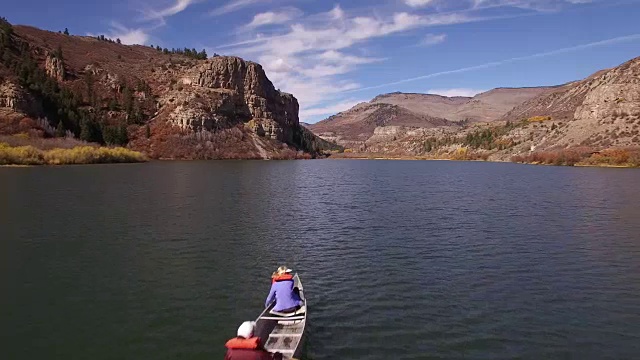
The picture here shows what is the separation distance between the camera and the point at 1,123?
157875mm

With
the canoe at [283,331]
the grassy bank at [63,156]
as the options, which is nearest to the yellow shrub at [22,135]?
the grassy bank at [63,156]

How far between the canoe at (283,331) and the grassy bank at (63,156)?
128 m

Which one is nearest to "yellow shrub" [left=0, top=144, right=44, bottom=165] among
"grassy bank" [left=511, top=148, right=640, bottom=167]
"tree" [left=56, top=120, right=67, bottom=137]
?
"tree" [left=56, top=120, right=67, bottom=137]

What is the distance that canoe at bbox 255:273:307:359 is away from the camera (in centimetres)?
1698

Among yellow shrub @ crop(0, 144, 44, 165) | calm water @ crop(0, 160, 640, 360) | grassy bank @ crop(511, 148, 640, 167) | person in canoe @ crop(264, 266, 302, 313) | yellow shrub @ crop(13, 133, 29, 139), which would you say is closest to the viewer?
calm water @ crop(0, 160, 640, 360)

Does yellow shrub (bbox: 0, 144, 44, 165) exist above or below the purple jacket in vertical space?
above

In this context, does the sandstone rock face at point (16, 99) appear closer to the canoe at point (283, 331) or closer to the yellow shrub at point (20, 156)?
the yellow shrub at point (20, 156)

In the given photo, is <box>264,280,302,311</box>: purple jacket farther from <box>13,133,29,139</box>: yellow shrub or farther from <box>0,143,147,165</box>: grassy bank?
<box>13,133,29,139</box>: yellow shrub

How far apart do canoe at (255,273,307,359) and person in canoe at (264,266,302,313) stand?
23cm

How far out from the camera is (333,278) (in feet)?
95.0

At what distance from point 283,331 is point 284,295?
1.98m

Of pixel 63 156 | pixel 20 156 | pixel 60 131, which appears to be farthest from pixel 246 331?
pixel 60 131

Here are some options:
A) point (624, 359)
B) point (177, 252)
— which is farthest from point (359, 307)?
point (177, 252)

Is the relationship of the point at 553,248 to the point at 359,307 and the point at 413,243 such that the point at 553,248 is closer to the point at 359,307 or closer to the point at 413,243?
the point at 413,243
